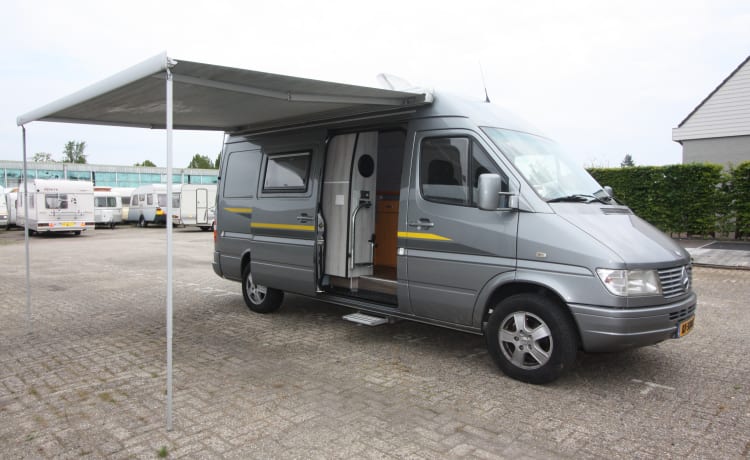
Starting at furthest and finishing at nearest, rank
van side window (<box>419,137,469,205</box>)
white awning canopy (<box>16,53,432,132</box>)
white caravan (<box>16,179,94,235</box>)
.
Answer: white caravan (<box>16,179,94,235</box>), van side window (<box>419,137,469,205</box>), white awning canopy (<box>16,53,432,132</box>)

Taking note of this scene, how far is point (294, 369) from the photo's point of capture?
5.15 metres

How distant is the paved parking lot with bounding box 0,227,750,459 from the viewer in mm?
3637

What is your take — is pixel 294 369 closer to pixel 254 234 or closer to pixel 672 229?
pixel 254 234

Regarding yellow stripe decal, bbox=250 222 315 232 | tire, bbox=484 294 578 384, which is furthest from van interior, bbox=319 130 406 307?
tire, bbox=484 294 578 384

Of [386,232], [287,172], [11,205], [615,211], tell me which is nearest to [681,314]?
[615,211]

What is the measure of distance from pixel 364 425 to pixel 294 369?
1382 mm

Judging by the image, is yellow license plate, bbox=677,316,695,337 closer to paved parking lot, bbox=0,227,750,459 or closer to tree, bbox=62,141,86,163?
paved parking lot, bbox=0,227,750,459

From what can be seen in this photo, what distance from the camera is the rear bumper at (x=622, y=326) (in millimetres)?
4258

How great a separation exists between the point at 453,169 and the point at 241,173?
3.58 m

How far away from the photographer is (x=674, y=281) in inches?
181

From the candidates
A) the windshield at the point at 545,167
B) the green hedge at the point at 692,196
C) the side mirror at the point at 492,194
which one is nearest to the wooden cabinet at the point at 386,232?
the windshield at the point at 545,167

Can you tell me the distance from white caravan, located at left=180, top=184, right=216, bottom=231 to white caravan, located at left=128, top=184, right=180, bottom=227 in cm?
302

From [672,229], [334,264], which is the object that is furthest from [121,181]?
[334,264]

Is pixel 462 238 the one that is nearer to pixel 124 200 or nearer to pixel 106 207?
pixel 106 207
